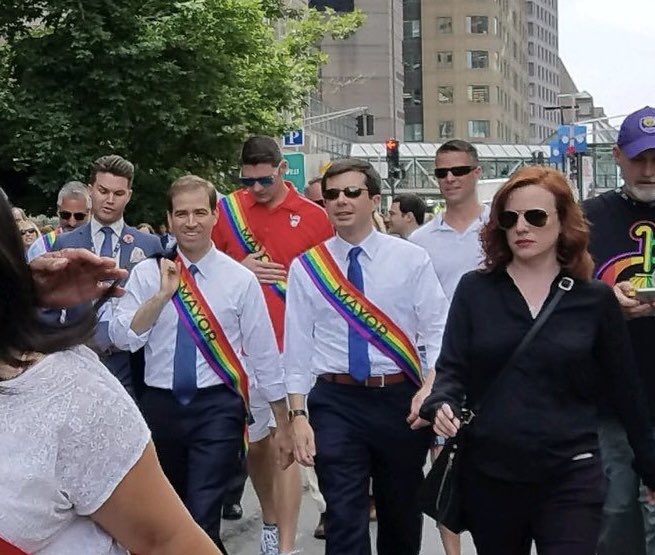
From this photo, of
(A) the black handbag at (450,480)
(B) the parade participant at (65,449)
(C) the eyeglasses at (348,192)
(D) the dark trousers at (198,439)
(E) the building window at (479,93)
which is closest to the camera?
(B) the parade participant at (65,449)

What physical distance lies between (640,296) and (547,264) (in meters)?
0.49

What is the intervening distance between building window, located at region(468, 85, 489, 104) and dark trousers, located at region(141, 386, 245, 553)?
13570cm

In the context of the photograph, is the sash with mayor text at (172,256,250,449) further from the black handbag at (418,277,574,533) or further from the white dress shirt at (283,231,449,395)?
the black handbag at (418,277,574,533)

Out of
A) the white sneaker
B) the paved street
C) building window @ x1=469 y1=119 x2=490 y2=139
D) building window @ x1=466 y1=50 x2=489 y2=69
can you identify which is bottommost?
the paved street

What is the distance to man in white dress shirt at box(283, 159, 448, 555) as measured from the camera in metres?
5.50


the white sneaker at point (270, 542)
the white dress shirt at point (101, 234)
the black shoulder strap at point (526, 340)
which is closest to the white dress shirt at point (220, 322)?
the white dress shirt at point (101, 234)

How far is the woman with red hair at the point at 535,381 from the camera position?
4.25 meters

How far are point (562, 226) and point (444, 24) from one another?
462 feet

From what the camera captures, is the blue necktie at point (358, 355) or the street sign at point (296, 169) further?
the street sign at point (296, 169)

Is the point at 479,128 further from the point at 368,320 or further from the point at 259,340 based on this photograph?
the point at 368,320

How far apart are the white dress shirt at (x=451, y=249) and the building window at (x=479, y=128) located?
133m

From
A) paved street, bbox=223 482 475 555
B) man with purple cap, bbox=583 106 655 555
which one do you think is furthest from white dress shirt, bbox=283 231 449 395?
paved street, bbox=223 482 475 555

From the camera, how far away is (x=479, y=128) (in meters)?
140

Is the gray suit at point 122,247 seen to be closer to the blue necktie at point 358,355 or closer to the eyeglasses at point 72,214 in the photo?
the eyeglasses at point 72,214
